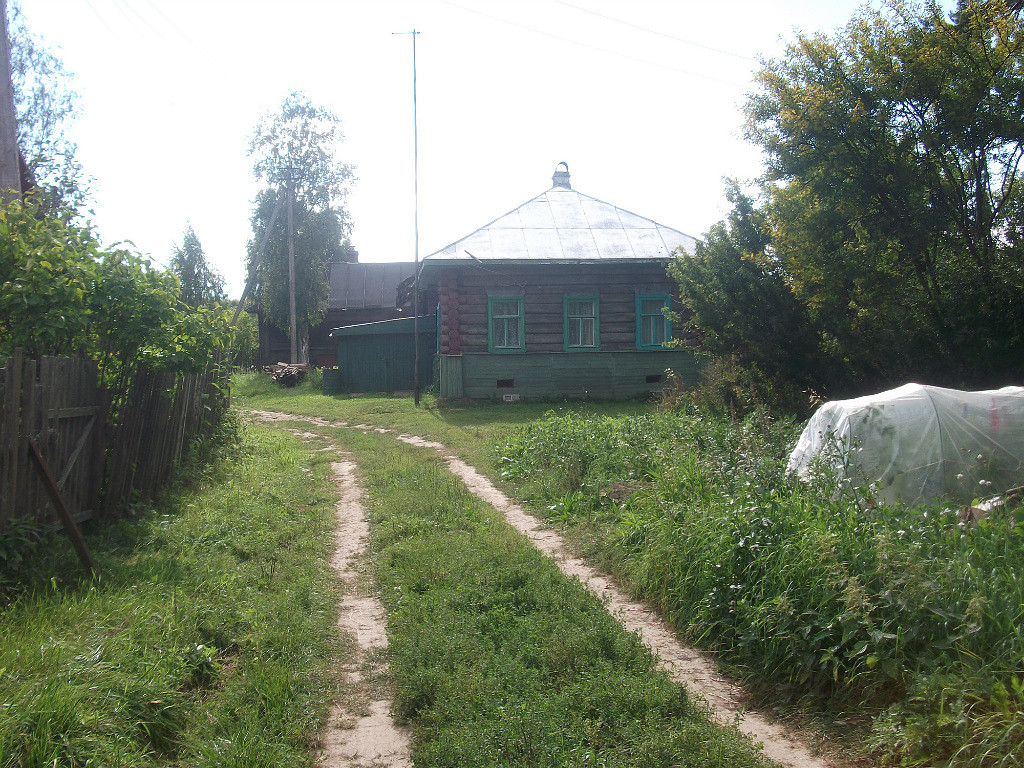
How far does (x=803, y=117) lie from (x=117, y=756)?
30.1 ft

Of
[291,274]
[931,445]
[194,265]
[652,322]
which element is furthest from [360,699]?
[194,265]

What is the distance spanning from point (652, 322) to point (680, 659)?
49.9ft

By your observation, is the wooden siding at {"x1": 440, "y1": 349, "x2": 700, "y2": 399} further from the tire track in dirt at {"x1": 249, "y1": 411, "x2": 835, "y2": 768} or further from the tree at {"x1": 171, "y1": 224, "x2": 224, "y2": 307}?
the tree at {"x1": 171, "y1": 224, "x2": 224, "y2": 307}

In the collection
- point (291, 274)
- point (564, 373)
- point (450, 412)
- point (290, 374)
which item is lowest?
point (450, 412)

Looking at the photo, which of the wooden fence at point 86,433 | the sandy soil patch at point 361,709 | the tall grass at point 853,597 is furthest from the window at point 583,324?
the sandy soil patch at point 361,709

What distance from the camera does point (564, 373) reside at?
18578 mm

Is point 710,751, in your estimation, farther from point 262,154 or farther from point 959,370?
point 262,154

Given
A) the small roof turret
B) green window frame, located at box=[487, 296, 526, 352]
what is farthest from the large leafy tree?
the small roof turret

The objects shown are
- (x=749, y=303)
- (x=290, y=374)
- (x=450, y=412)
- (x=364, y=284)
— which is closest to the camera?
(x=749, y=303)

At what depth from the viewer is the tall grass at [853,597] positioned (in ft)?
10.2

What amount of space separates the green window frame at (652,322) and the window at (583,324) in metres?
1.09

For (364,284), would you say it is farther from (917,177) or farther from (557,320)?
(917,177)

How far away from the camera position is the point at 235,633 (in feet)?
14.4

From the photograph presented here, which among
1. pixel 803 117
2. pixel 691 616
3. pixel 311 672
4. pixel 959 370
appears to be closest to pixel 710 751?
pixel 691 616
